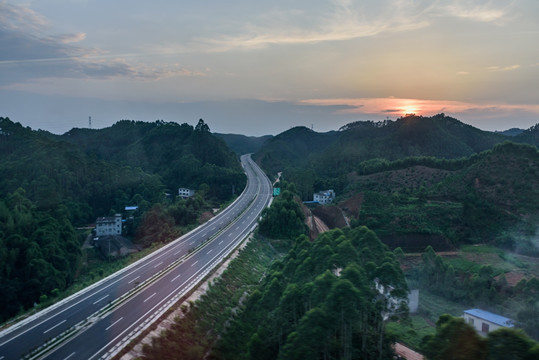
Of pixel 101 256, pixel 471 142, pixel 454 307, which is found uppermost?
pixel 471 142

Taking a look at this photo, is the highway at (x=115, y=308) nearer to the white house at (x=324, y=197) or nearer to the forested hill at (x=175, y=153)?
the white house at (x=324, y=197)

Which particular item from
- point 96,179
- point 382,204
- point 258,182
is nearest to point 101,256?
point 96,179

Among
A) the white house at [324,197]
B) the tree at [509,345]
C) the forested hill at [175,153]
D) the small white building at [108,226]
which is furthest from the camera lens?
the forested hill at [175,153]

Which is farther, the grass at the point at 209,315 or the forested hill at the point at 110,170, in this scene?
the forested hill at the point at 110,170

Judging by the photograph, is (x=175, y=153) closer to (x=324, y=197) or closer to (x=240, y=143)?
(x=324, y=197)

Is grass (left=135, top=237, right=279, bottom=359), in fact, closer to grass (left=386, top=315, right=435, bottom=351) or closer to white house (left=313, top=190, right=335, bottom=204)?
grass (left=386, top=315, right=435, bottom=351)

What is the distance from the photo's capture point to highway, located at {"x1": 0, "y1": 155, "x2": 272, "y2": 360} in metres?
14.4

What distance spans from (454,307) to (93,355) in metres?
20.7

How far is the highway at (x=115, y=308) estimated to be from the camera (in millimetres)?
14391

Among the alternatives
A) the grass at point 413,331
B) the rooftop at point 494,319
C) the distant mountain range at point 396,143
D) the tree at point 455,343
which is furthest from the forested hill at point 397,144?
the tree at point 455,343

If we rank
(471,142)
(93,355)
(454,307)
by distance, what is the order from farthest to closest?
(471,142) < (454,307) < (93,355)

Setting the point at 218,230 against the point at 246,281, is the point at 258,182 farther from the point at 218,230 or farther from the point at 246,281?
the point at 246,281

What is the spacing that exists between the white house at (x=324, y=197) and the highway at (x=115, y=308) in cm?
3010

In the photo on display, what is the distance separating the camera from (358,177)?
64.5m
